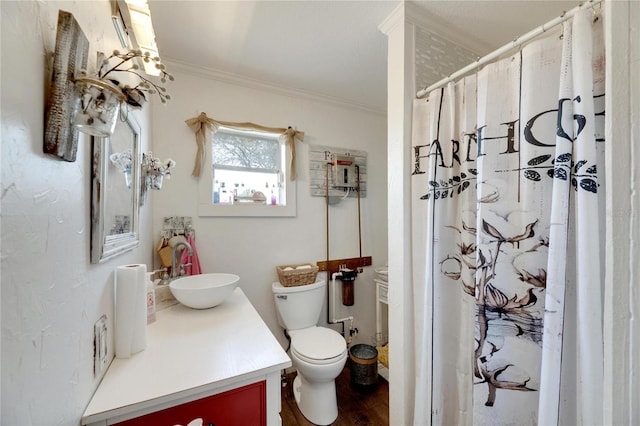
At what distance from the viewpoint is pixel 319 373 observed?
147cm

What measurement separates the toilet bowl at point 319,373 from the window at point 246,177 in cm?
102

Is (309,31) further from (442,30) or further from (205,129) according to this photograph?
(205,129)

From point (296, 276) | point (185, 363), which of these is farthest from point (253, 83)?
point (185, 363)

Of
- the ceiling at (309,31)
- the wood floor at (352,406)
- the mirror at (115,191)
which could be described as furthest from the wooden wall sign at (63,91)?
the wood floor at (352,406)

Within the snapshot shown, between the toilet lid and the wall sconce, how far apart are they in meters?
1.64

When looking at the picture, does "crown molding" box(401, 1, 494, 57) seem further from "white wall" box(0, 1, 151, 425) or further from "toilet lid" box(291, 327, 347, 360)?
"toilet lid" box(291, 327, 347, 360)

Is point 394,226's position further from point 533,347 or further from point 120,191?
point 120,191

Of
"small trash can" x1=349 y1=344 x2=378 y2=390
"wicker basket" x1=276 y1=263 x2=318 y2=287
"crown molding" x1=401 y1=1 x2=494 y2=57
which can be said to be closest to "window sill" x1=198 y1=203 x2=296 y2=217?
"wicker basket" x1=276 y1=263 x2=318 y2=287

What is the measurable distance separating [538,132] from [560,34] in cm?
32

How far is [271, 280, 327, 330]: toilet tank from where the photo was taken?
184 centimetres

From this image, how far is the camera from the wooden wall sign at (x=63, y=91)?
45 cm

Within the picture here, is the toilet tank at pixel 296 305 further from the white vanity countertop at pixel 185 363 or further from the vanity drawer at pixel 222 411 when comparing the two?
the vanity drawer at pixel 222 411
